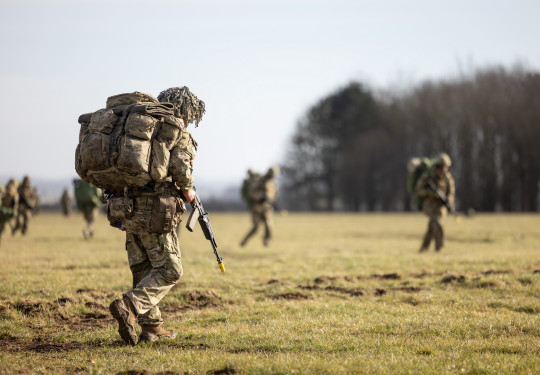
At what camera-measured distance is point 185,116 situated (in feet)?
23.0

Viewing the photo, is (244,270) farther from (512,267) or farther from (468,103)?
(468,103)

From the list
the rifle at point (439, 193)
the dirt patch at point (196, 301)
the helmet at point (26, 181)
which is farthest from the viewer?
the helmet at point (26, 181)

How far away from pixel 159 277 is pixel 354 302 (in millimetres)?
3839

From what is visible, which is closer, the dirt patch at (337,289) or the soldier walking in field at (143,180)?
the soldier walking in field at (143,180)

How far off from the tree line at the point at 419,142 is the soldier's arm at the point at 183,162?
1963 inches

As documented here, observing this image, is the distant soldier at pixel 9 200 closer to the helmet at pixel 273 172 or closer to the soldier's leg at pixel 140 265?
the helmet at pixel 273 172

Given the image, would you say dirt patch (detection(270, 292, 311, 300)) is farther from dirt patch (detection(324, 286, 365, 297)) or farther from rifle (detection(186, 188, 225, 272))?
rifle (detection(186, 188, 225, 272))

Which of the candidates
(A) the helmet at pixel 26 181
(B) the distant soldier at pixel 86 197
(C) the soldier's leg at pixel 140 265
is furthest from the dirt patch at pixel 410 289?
(A) the helmet at pixel 26 181

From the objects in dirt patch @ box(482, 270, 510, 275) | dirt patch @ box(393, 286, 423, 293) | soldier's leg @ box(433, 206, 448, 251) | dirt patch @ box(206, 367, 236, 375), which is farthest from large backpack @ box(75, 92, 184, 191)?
soldier's leg @ box(433, 206, 448, 251)

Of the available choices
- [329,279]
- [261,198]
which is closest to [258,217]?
[261,198]

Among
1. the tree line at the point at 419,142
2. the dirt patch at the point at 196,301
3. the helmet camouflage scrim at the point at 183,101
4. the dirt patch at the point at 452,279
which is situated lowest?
the dirt patch at the point at 196,301

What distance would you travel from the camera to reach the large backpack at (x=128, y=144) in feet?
20.4

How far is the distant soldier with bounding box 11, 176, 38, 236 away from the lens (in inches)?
907

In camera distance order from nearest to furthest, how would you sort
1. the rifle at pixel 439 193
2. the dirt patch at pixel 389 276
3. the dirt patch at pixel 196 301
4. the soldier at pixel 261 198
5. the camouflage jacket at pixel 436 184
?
1. the dirt patch at pixel 196 301
2. the dirt patch at pixel 389 276
3. the rifle at pixel 439 193
4. the camouflage jacket at pixel 436 184
5. the soldier at pixel 261 198
